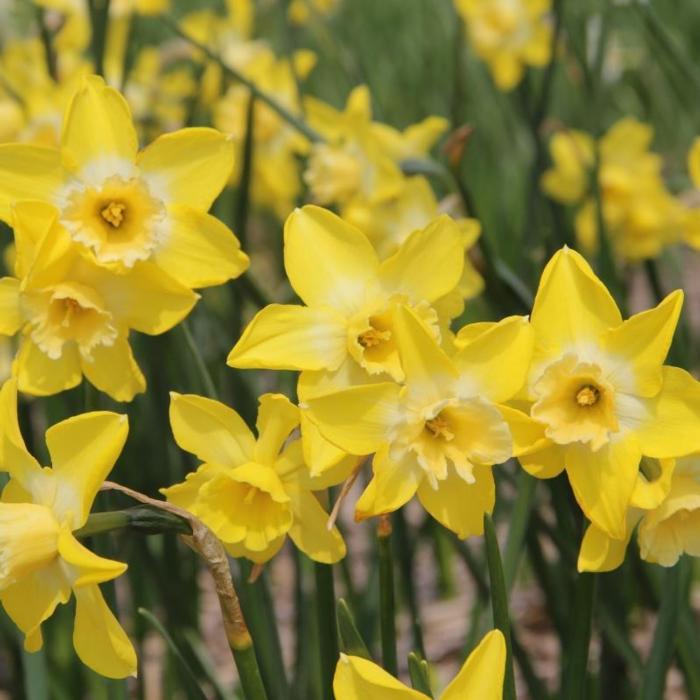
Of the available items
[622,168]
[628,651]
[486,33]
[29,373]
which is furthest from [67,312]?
[486,33]

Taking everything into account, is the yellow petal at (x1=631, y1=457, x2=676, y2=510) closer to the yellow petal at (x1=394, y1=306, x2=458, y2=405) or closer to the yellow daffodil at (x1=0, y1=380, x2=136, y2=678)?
the yellow petal at (x1=394, y1=306, x2=458, y2=405)

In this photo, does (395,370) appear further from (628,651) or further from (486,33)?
(486,33)

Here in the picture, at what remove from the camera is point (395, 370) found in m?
1.20

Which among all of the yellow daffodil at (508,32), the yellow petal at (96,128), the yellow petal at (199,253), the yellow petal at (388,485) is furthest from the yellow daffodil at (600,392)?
the yellow daffodil at (508,32)

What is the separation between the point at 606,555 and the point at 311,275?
38 cm

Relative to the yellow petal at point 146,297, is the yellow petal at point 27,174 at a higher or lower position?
higher

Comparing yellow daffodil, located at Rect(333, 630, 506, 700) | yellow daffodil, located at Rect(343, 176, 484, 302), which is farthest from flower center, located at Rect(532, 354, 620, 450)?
yellow daffodil, located at Rect(343, 176, 484, 302)

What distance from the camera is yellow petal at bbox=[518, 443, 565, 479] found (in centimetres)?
116

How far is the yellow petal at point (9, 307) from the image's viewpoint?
1.33m

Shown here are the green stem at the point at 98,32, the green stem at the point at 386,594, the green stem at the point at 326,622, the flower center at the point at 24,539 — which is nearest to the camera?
the flower center at the point at 24,539

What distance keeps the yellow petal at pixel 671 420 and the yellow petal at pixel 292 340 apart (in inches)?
11.1

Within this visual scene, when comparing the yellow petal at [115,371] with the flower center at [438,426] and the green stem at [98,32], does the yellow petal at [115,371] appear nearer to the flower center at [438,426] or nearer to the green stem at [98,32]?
the flower center at [438,426]

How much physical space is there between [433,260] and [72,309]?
370 millimetres

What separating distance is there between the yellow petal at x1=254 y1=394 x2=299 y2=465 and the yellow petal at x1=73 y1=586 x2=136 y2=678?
0.20 meters
